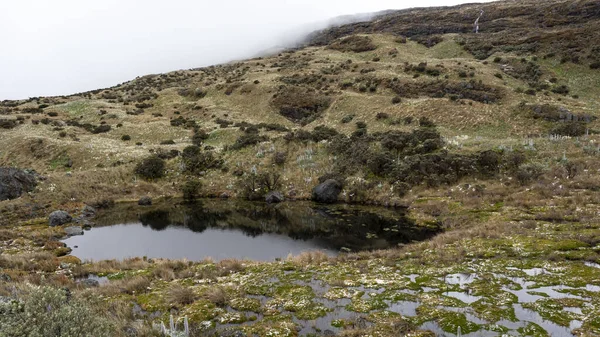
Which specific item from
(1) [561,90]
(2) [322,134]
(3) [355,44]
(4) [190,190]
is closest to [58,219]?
(4) [190,190]

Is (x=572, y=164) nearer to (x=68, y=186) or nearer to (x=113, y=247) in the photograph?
(x=113, y=247)

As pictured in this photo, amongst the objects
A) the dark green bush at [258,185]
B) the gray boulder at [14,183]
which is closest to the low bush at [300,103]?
the dark green bush at [258,185]

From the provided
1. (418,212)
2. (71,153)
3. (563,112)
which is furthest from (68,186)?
(563,112)

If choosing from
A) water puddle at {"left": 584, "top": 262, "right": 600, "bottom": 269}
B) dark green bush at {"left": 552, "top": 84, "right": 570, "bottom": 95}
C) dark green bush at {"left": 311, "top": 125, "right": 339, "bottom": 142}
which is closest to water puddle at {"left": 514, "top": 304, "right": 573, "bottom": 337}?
water puddle at {"left": 584, "top": 262, "right": 600, "bottom": 269}

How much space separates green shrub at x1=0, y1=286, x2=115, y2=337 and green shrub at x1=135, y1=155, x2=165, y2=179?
37.6m

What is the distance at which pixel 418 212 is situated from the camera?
101 feet

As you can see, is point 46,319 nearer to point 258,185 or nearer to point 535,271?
point 535,271

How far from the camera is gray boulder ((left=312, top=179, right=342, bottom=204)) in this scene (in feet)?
121

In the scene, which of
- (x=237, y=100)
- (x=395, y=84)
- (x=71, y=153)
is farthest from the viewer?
(x=237, y=100)

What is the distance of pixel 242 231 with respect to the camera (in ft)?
98.6

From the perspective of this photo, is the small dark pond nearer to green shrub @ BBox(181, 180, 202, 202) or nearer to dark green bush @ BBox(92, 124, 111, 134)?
green shrub @ BBox(181, 180, 202, 202)

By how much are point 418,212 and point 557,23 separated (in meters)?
87.0

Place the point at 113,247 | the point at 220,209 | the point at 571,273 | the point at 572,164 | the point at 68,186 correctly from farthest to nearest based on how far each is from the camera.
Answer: the point at 68,186 < the point at 220,209 < the point at 572,164 < the point at 113,247 < the point at 571,273

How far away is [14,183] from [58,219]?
11170mm
